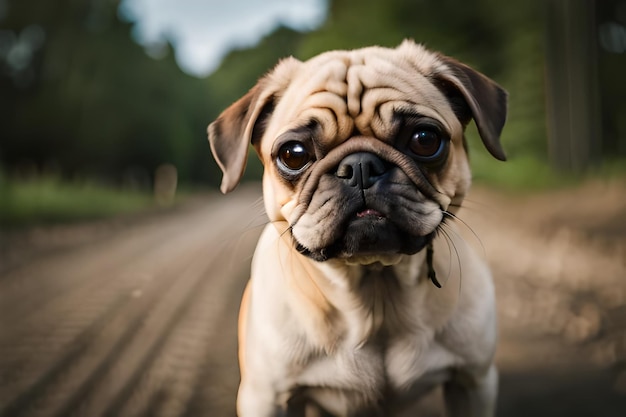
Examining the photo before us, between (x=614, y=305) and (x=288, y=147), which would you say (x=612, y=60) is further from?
(x=288, y=147)

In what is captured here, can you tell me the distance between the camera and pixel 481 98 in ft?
2.66

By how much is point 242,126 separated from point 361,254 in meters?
0.27

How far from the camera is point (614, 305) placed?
129 cm

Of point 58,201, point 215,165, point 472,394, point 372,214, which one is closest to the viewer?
point 372,214

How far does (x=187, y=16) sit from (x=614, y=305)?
1.19 m

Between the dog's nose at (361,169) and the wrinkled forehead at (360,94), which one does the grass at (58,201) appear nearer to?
the wrinkled forehead at (360,94)

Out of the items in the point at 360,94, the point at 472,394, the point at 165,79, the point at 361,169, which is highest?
the point at 165,79

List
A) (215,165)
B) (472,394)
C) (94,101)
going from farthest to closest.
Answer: (94,101) < (215,165) < (472,394)

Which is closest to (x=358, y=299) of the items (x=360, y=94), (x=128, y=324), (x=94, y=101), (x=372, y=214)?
(x=372, y=214)

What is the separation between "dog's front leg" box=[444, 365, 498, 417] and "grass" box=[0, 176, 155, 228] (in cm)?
83

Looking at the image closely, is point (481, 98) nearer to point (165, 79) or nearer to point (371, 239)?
point (371, 239)

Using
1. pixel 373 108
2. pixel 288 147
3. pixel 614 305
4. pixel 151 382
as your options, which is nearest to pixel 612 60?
pixel 614 305

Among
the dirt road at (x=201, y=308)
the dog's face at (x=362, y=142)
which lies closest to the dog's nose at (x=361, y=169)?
the dog's face at (x=362, y=142)

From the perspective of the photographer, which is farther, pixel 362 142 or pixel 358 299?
pixel 358 299
